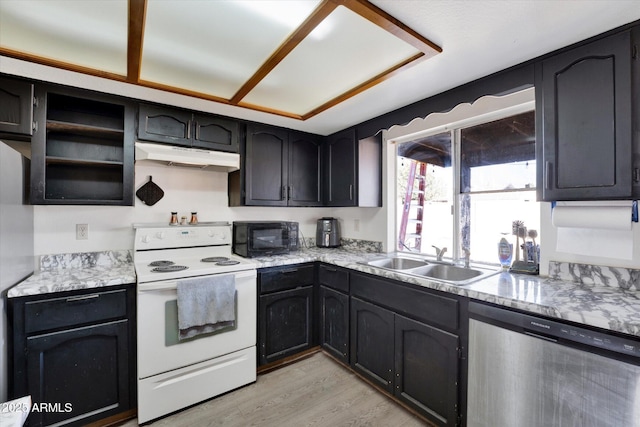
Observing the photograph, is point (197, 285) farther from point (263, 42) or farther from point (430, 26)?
point (430, 26)

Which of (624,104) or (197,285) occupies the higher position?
(624,104)

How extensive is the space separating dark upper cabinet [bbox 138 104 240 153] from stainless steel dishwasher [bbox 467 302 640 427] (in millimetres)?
2217

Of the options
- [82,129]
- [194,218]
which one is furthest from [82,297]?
[82,129]

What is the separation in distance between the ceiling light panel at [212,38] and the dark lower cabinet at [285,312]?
4.80 ft

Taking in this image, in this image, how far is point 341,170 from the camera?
9.49ft

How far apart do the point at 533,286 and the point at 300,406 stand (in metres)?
1.65

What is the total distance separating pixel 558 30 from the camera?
134 centimetres

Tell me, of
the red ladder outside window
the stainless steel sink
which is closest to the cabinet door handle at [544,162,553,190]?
the stainless steel sink

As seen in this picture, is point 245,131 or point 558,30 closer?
point 558,30

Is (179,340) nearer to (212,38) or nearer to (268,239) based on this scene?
(268,239)

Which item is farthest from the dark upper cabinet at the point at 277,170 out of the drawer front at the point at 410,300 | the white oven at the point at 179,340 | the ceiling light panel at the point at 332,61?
the drawer front at the point at 410,300

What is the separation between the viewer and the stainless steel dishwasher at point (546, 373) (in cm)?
111

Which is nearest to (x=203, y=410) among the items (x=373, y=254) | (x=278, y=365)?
(x=278, y=365)

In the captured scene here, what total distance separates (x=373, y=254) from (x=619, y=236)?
1.65 metres
